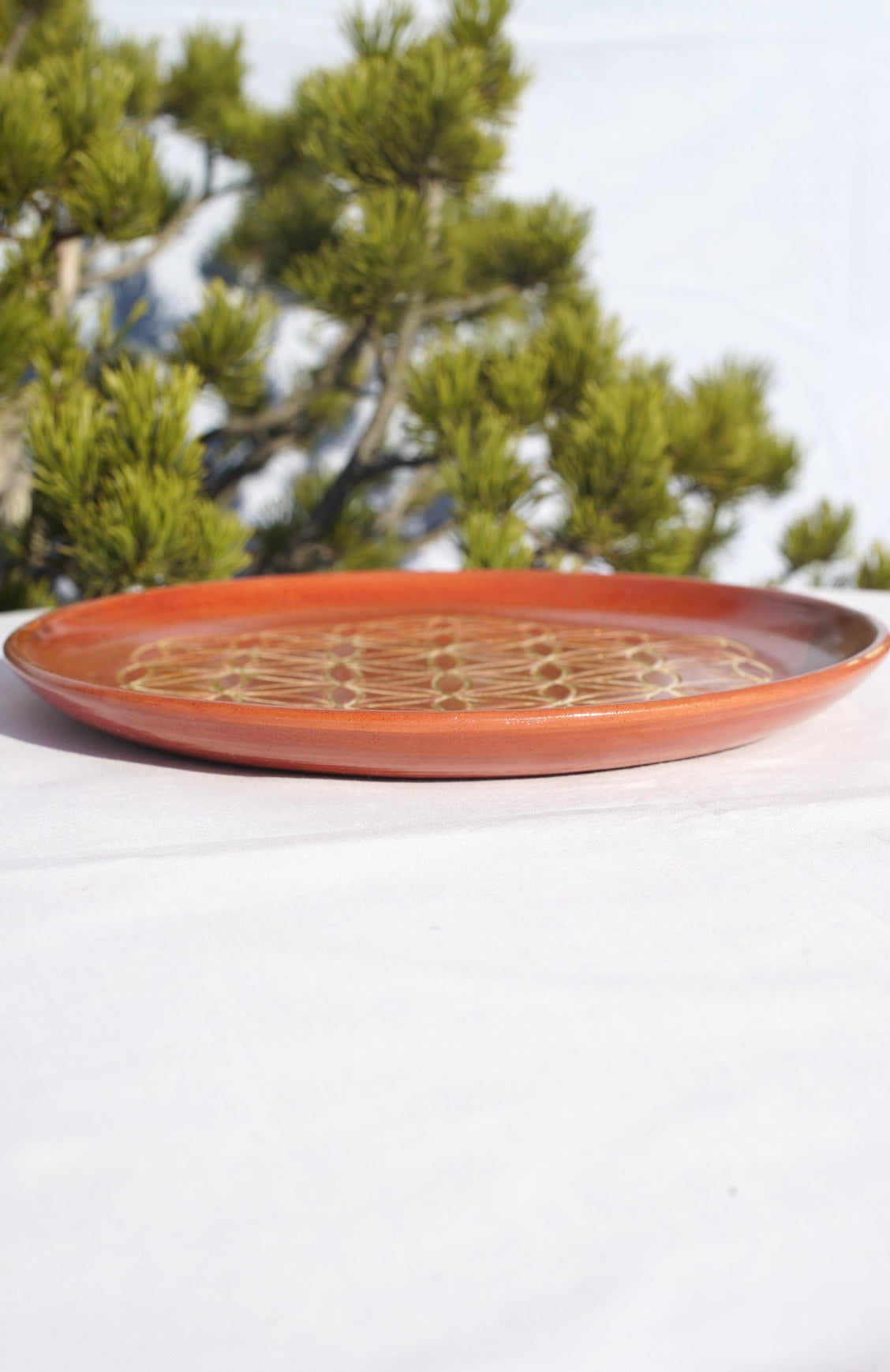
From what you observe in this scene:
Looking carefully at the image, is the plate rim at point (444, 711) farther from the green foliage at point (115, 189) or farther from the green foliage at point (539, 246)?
the green foliage at point (539, 246)

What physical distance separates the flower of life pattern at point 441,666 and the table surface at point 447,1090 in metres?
0.09

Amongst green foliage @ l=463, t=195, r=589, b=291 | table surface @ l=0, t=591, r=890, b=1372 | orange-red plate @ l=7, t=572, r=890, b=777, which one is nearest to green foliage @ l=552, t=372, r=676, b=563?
green foliage @ l=463, t=195, r=589, b=291

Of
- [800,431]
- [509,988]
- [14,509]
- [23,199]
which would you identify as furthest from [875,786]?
[800,431]

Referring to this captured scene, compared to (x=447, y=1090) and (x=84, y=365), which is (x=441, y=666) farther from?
(x=84, y=365)

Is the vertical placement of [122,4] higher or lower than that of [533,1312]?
higher

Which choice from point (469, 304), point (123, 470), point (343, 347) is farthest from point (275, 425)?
point (123, 470)

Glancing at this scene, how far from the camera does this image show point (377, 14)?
100cm

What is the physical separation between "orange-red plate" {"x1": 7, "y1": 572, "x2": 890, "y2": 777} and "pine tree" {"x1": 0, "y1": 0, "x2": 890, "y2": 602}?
0.21 meters

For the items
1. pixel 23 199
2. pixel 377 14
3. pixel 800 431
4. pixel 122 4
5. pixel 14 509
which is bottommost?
pixel 14 509

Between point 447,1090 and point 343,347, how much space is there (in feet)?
3.46

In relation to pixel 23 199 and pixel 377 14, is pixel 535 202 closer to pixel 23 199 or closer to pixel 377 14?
pixel 377 14

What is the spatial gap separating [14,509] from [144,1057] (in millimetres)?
1078

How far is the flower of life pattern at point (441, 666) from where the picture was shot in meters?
0.39

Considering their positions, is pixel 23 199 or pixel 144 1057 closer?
pixel 144 1057
